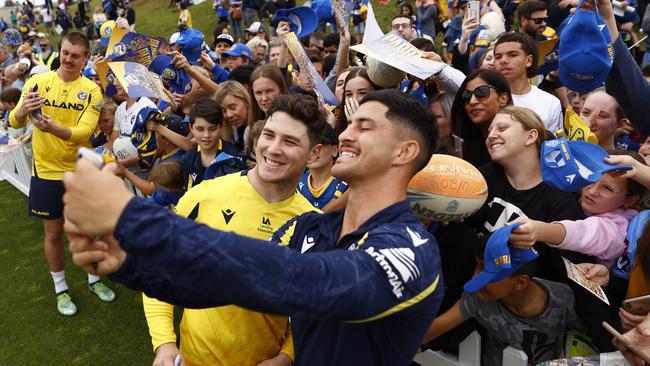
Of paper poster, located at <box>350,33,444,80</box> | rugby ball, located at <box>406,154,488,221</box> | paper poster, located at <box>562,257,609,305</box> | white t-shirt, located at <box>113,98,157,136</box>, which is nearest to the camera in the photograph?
paper poster, located at <box>562,257,609,305</box>

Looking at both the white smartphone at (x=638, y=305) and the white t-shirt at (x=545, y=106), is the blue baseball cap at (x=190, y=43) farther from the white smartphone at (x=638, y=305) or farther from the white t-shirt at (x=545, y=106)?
the white smartphone at (x=638, y=305)

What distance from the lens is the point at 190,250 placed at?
41.1 inches

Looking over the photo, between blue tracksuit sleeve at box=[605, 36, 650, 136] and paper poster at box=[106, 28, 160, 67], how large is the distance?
174 inches

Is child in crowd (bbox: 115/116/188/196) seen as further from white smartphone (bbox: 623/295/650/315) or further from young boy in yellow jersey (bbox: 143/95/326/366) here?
white smartphone (bbox: 623/295/650/315)

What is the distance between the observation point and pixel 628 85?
283 cm

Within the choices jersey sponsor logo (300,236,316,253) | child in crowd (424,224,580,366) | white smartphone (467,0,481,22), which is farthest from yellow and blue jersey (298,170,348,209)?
white smartphone (467,0,481,22)

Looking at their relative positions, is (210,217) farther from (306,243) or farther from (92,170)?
(92,170)

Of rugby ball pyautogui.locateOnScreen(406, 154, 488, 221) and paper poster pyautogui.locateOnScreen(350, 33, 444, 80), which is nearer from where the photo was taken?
rugby ball pyautogui.locateOnScreen(406, 154, 488, 221)

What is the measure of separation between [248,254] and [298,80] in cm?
445

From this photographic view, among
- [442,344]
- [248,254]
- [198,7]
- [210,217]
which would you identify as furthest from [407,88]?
[198,7]

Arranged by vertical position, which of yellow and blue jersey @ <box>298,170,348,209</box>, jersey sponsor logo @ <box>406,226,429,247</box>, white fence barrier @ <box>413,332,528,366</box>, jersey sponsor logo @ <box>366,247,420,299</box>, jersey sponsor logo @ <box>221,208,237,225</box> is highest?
jersey sponsor logo @ <box>366,247,420,299</box>

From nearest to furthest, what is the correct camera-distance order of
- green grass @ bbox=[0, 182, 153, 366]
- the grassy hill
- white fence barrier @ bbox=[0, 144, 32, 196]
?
green grass @ bbox=[0, 182, 153, 366]
white fence barrier @ bbox=[0, 144, 32, 196]
the grassy hill

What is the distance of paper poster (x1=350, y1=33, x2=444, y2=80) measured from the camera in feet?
9.70

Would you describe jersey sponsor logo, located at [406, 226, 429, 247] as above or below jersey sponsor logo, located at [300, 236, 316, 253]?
above
